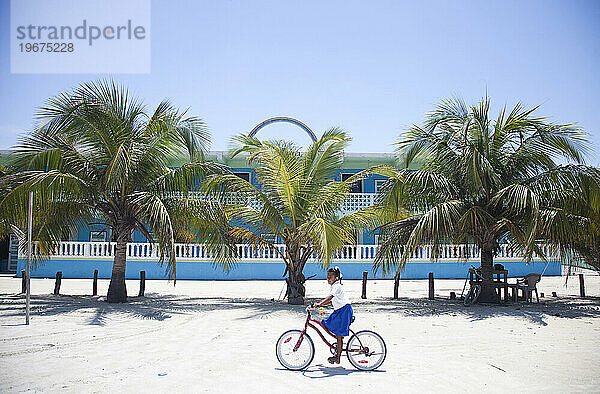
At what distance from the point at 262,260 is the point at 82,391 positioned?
19.0 m

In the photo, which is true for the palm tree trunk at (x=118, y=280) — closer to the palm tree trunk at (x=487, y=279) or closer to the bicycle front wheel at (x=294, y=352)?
the bicycle front wheel at (x=294, y=352)

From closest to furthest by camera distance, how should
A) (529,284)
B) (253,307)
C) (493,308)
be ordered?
1. (253,307)
2. (493,308)
3. (529,284)

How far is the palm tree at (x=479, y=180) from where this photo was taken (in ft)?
44.1

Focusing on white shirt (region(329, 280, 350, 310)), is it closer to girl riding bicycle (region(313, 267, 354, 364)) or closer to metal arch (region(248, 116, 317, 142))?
girl riding bicycle (region(313, 267, 354, 364))

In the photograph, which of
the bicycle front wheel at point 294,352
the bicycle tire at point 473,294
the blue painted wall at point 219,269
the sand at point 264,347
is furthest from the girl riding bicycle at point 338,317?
the blue painted wall at point 219,269

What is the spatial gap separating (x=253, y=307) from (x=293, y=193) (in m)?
3.06

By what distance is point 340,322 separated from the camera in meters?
6.97

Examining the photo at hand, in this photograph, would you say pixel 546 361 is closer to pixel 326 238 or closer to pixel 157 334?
pixel 326 238

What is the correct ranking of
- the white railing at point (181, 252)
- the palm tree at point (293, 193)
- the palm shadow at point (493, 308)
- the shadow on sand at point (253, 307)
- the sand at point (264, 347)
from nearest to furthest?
the sand at point (264, 347), the shadow on sand at point (253, 307), the palm shadow at point (493, 308), the palm tree at point (293, 193), the white railing at point (181, 252)

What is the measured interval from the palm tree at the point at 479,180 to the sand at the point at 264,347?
1879mm

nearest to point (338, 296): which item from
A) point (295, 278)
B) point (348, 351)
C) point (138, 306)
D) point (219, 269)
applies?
point (348, 351)

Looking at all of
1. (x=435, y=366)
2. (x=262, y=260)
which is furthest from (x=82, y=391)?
(x=262, y=260)

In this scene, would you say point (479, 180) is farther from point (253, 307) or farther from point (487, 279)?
point (253, 307)

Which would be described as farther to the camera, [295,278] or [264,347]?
[295,278]
